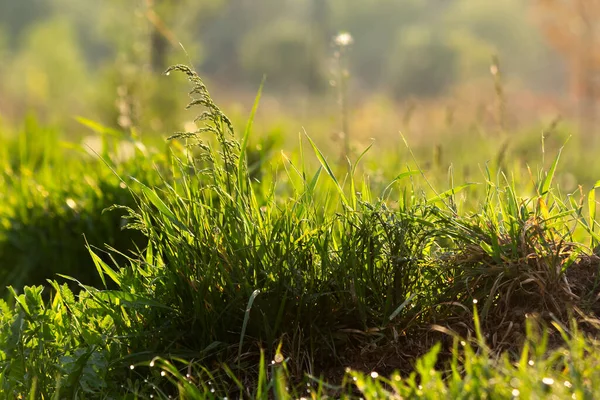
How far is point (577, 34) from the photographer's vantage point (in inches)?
468

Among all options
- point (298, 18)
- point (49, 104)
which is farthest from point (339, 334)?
point (298, 18)

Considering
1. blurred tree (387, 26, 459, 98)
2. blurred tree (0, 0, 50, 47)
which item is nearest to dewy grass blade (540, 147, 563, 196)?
blurred tree (387, 26, 459, 98)

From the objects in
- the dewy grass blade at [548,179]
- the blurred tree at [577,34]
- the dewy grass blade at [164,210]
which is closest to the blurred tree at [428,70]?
the blurred tree at [577,34]

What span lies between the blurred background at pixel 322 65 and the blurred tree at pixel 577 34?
3 cm

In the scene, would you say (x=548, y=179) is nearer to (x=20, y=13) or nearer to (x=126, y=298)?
(x=126, y=298)

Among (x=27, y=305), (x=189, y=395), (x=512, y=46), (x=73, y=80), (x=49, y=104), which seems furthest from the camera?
(x=512, y=46)

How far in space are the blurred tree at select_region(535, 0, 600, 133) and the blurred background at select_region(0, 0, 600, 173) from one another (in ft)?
0.09

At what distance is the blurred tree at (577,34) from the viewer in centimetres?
1099

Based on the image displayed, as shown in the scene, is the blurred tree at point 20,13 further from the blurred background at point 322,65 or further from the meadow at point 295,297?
the meadow at point 295,297

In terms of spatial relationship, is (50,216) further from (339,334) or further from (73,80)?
(73,80)

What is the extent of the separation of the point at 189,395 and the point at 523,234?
94 centimetres

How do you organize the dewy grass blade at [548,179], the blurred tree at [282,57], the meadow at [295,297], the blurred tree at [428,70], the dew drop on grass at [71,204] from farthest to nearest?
the blurred tree at [282,57] → the blurred tree at [428,70] → the dew drop on grass at [71,204] → the dewy grass blade at [548,179] → the meadow at [295,297]

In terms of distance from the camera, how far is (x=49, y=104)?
20.2m

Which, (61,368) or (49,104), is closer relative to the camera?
(61,368)
